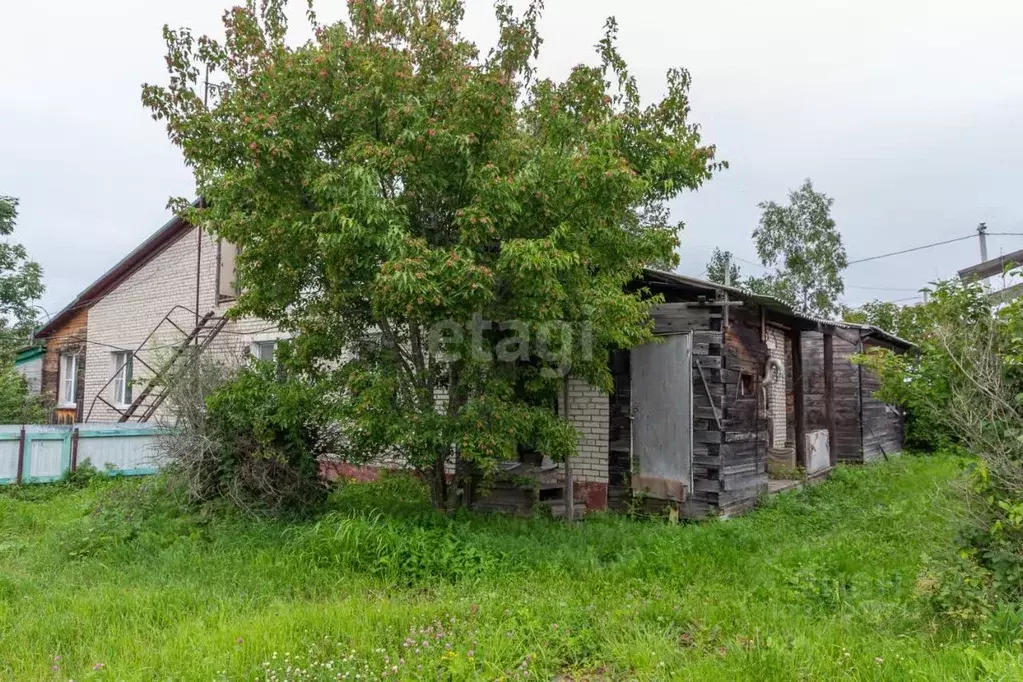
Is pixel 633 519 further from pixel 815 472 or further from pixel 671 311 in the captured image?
pixel 815 472

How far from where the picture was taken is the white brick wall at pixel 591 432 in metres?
8.33

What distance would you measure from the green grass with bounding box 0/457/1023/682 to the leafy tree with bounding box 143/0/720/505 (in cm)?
103

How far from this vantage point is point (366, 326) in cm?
685

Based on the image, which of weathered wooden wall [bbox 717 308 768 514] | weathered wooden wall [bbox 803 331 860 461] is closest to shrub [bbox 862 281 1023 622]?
weathered wooden wall [bbox 717 308 768 514]

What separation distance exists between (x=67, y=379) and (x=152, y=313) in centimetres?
472

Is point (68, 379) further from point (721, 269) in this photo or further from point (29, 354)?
point (721, 269)

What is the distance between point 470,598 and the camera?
4793mm

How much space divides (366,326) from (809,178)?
23.2 metres

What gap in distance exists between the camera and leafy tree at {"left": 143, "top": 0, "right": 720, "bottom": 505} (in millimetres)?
5727

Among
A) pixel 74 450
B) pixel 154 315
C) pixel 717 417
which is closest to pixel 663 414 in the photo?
pixel 717 417

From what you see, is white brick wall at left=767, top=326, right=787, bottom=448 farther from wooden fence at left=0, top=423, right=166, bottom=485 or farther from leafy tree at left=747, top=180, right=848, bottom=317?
leafy tree at left=747, top=180, right=848, bottom=317

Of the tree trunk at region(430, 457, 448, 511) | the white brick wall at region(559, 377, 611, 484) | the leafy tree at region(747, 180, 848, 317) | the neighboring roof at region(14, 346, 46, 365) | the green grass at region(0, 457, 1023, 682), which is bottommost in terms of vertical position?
the green grass at region(0, 457, 1023, 682)

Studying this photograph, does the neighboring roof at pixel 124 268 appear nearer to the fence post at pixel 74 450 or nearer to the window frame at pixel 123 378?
the window frame at pixel 123 378

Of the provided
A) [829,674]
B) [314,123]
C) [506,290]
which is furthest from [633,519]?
[314,123]
